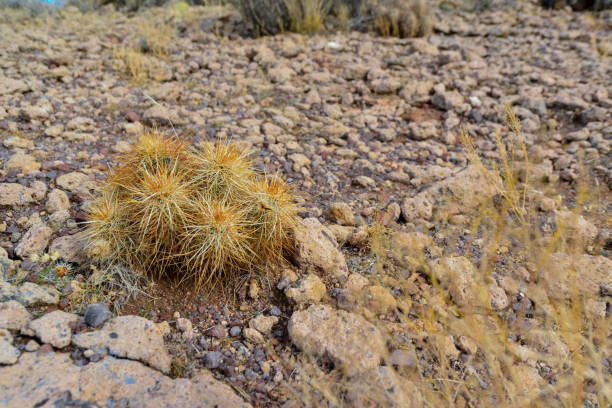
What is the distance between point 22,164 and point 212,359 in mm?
1810

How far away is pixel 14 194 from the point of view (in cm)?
244

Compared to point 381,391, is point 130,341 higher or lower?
higher

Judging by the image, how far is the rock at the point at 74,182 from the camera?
261cm

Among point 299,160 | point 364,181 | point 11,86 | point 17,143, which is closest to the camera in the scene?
point 17,143

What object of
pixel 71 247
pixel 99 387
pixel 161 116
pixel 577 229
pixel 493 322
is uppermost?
pixel 161 116

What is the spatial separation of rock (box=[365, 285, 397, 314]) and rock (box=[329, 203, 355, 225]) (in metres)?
0.59

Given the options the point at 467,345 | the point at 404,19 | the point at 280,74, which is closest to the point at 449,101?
the point at 280,74

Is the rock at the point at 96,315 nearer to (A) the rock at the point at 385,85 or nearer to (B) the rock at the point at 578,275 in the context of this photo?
(B) the rock at the point at 578,275

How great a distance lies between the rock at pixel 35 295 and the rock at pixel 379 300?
1379 millimetres

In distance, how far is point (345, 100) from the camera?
13.5 ft

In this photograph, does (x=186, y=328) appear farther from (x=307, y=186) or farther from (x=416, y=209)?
(x=416, y=209)

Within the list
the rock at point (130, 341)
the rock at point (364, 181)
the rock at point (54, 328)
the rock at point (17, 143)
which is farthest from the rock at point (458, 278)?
the rock at point (17, 143)

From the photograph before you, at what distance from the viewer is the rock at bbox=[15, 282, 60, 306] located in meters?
1.83

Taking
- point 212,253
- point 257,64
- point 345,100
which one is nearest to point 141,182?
point 212,253
